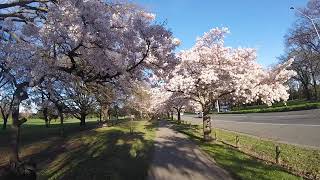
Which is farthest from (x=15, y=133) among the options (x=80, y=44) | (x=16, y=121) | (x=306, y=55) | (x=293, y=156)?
(x=306, y=55)

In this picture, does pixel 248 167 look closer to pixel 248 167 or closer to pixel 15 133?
pixel 248 167

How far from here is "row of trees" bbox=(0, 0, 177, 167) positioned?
12.3m

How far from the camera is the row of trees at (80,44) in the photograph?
40.2 ft

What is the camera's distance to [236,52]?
28828 mm

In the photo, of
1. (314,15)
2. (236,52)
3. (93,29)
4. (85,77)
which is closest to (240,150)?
(236,52)

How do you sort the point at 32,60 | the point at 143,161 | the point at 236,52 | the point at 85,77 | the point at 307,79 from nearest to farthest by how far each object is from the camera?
the point at 32,60
the point at 85,77
the point at 143,161
the point at 236,52
the point at 307,79

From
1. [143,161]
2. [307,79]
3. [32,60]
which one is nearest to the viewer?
[32,60]

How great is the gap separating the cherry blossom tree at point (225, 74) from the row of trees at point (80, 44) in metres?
12.5

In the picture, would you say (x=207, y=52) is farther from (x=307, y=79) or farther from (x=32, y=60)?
(x=307, y=79)

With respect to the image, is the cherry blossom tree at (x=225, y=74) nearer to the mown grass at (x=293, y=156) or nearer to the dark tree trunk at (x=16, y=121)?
the mown grass at (x=293, y=156)

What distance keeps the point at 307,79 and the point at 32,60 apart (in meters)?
86.5

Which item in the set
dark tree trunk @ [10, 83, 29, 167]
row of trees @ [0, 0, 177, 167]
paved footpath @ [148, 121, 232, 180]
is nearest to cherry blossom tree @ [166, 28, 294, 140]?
paved footpath @ [148, 121, 232, 180]

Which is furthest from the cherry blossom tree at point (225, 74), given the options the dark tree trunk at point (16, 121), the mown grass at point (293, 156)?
the dark tree trunk at point (16, 121)

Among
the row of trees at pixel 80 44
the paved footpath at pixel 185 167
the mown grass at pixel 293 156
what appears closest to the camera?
the row of trees at pixel 80 44
